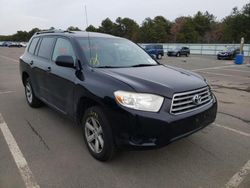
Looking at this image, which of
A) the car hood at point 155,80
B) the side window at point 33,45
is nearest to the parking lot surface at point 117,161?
the car hood at point 155,80

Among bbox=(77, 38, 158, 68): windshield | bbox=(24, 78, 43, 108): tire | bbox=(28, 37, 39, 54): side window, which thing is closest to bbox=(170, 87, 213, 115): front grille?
bbox=(77, 38, 158, 68): windshield

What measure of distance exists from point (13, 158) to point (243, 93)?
730 cm

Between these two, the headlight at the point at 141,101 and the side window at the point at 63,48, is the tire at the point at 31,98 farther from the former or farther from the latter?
the headlight at the point at 141,101

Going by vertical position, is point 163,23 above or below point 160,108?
above

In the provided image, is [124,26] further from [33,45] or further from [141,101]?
[141,101]

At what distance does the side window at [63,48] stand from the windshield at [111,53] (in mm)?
199

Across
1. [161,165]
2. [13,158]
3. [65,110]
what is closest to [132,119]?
[161,165]

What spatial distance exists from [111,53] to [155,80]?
Result: 1224 mm

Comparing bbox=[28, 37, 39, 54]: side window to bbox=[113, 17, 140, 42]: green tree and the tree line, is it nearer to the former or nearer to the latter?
the tree line

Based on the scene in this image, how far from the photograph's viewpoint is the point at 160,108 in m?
2.82

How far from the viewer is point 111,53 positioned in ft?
13.3

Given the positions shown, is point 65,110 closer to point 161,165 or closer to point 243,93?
point 161,165

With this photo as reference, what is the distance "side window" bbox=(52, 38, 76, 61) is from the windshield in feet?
0.65

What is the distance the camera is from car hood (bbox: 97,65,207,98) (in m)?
2.90
